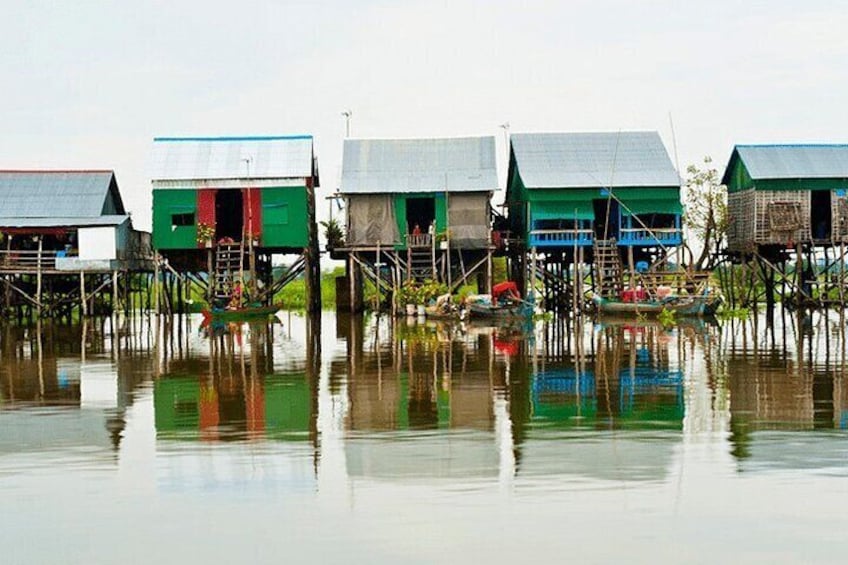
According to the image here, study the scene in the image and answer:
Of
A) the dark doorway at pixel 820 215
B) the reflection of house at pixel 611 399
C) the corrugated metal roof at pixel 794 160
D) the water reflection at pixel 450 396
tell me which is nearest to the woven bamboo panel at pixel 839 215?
the corrugated metal roof at pixel 794 160

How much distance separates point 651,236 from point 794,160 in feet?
18.0

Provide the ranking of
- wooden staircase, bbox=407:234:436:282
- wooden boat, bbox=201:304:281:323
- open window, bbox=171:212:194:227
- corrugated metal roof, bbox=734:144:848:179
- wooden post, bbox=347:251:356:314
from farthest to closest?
1. wooden post, bbox=347:251:356:314
2. corrugated metal roof, bbox=734:144:848:179
3. open window, bbox=171:212:194:227
4. wooden staircase, bbox=407:234:436:282
5. wooden boat, bbox=201:304:281:323

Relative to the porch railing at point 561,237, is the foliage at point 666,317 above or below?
below

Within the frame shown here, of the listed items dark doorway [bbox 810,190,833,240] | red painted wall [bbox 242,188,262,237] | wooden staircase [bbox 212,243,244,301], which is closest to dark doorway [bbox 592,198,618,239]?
dark doorway [bbox 810,190,833,240]

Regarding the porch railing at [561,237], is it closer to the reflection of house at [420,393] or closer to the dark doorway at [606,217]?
the dark doorway at [606,217]

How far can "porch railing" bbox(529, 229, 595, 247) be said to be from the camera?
127ft

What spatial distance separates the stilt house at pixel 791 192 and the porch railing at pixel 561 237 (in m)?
5.19

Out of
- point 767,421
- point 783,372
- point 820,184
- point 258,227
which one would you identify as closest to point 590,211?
point 820,184

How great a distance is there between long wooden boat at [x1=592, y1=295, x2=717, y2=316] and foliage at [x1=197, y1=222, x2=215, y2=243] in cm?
1181

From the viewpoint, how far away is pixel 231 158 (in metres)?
40.3

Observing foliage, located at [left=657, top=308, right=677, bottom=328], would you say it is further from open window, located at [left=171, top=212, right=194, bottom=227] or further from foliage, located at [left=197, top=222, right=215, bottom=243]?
open window, located at [left=171, top=212, right=194, bottom=227]

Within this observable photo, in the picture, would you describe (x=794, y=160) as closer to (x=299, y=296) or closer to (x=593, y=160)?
(x=593, y=160)

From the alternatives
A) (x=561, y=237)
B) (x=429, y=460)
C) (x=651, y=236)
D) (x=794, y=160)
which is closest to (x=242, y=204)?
(x=561, y=237)

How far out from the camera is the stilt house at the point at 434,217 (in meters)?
39.6
